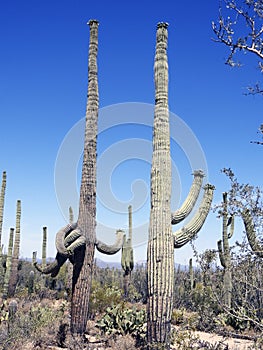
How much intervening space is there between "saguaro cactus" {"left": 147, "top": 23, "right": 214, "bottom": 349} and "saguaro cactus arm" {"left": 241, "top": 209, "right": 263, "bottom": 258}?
75cm

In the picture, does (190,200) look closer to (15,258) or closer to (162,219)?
(162,219)

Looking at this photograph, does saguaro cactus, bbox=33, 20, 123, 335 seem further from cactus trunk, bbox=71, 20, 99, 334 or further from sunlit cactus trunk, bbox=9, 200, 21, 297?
sunlit cactus trunk, bbox=9, 200, 21, 297

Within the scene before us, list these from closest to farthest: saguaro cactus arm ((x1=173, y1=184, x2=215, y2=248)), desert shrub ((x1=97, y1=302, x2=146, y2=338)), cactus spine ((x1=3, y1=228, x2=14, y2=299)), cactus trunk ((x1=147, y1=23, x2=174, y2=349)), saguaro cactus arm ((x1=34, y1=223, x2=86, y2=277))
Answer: cactus trunk ((x1=147, y1=23, x2=174, y2=349)) < saguaro cactus arm ((x1=173, y1=184, x2=215, y2=248)) < saguaro cactus arm ((x1=34, y1=223, x2=86, y2=277)) < desert shrub ((x1=97, y1=302, x2=146, y2=338)) < cactus spine ((x1=3, y1=228, x2=14, y2=299))

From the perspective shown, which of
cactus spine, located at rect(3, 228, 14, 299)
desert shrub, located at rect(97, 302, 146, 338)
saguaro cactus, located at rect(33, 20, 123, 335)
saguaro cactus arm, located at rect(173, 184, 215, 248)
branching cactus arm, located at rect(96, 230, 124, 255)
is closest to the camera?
saguaro cactus arm, located at rect(173, 184, 215, 248)

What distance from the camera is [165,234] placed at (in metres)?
6.68

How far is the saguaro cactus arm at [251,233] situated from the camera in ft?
23.2

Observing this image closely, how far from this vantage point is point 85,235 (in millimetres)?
8164

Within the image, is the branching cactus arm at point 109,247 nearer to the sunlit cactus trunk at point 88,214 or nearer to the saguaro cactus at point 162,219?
the sunlit cactus trunk at point 88,214

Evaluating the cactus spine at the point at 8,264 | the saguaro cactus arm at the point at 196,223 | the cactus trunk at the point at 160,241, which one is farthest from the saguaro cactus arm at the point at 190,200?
the cactus spine at the point at 8,264

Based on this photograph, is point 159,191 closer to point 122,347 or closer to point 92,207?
point 92,207

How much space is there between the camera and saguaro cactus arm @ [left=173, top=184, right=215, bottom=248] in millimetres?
7016

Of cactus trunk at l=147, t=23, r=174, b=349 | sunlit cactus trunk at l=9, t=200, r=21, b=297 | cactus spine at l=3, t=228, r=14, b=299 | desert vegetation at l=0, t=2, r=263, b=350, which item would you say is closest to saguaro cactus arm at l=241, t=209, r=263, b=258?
desert vegetation at l=0, t=2, r=263, b=350

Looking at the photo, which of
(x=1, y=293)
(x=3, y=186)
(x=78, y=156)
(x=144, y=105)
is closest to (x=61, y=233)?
(x=78, y=156)

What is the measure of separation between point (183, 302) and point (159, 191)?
40.1ft
